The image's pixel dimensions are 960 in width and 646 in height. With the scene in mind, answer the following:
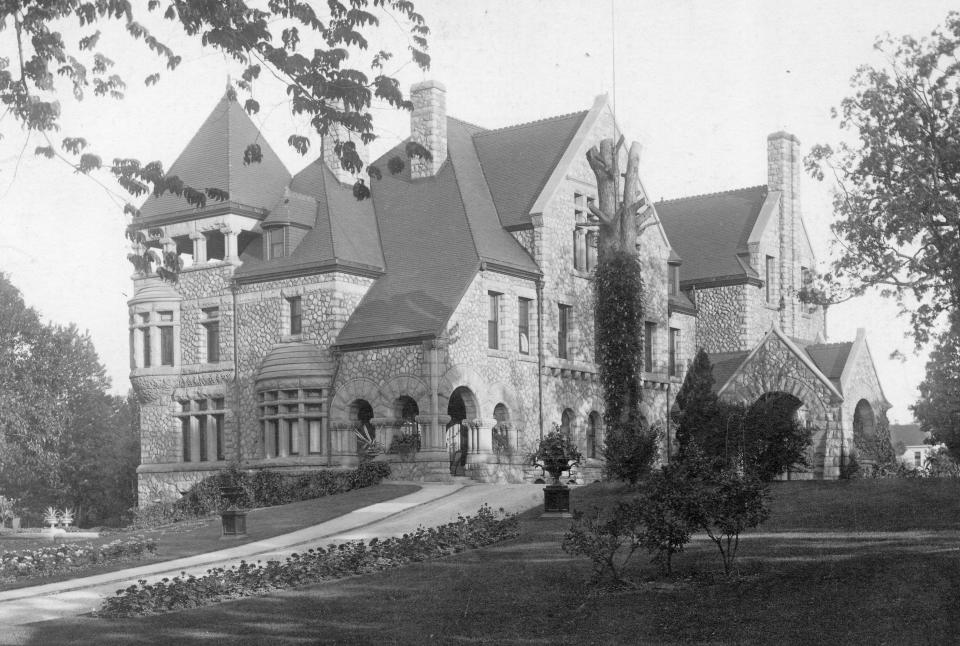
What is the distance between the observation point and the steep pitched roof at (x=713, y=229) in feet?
160

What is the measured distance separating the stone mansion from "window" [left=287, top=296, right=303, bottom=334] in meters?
0.05

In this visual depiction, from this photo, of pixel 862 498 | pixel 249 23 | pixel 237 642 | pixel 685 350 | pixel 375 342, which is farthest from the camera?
pixel 685 350

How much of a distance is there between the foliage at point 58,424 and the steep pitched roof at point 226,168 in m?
21.9

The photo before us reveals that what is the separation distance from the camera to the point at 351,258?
127ft

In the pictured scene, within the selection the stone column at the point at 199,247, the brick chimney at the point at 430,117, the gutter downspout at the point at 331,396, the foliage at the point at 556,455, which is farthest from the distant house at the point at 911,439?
the foliage at the point at 556,455

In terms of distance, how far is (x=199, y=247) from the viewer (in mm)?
40719

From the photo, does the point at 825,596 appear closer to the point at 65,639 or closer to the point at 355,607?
the point at 355,607

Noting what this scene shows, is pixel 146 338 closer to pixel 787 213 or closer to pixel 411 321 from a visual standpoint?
pixel 411 321

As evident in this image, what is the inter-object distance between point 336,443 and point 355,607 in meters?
20.5

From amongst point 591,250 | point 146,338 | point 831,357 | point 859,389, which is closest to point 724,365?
point 831,357

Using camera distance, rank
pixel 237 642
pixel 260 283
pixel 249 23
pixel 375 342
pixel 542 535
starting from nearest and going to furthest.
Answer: pixel 249 23, pixel 237 642, pixel 542 535, pixel 375 342, pixel 260 283

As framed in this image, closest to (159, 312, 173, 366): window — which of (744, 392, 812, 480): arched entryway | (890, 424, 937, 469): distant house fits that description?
(744, 392, 812, 480): arched entryway

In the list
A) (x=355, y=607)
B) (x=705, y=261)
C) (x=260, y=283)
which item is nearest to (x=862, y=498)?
(x=355, y=607)

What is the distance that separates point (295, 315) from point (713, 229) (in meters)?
19.7
